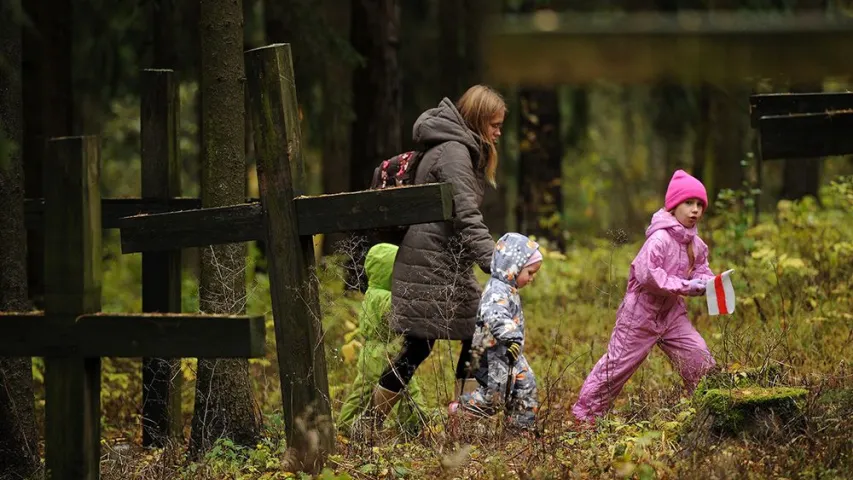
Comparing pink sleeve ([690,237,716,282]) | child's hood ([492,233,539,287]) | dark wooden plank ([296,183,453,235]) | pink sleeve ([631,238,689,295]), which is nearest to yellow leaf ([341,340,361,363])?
child's hood ([492,233,539,287])

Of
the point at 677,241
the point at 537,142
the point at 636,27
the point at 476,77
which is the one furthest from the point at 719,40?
the point at 537,142

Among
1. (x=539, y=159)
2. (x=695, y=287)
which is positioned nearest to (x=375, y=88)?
(x=539, y=159)

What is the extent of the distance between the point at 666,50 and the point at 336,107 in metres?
5.19

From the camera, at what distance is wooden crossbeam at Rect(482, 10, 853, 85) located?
349 inches

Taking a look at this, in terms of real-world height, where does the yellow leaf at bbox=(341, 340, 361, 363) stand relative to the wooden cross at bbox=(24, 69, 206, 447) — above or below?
below

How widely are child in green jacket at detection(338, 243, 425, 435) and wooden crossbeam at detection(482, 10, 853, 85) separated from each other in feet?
7.67

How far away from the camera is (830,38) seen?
29.0ft

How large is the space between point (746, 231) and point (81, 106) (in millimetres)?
9929

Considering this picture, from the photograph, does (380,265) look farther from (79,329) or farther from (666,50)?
(666,50)

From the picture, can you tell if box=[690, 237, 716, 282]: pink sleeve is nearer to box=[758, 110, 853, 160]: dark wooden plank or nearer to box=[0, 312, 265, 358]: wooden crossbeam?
box=[758, 110, 853, 160]: dark wooden plank

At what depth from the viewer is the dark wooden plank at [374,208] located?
530cm

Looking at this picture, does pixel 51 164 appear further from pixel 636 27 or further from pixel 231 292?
pixel 636 27

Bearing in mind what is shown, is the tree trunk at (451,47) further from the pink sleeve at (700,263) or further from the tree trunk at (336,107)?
the pink sleeve at (700,263)

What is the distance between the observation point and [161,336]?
4715 millimetres
